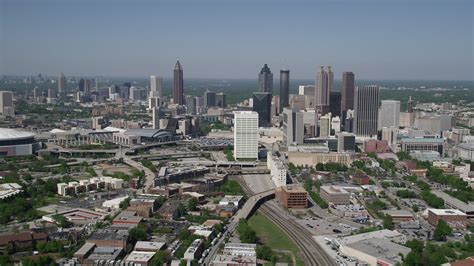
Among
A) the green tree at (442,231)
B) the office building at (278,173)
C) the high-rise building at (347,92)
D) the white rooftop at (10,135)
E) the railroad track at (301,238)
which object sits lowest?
the railroad track at (301,238)

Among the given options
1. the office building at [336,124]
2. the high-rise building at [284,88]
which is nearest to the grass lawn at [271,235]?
the office building at [336,124]

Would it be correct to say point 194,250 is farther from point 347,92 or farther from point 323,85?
point 323,85

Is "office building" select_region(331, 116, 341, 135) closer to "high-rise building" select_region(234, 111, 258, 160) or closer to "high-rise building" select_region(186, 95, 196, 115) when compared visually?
"high-rise building" select_region(234, 111, 258, 160)

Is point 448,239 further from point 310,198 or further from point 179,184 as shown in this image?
point 179,184

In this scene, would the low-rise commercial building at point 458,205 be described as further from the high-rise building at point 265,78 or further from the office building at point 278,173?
the high-rise building at point 265,78

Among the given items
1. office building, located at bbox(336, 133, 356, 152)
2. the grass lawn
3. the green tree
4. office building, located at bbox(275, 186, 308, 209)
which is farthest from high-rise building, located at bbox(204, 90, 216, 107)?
the green tree
